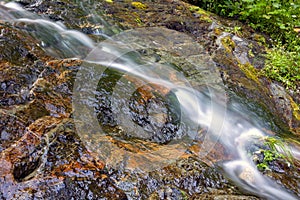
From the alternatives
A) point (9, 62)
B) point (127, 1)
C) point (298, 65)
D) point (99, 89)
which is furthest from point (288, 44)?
point (9, 62)

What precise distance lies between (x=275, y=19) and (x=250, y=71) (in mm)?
2745

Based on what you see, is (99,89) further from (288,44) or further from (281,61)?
(288,44)

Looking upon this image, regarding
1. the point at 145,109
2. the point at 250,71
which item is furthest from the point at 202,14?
the point at 145,109

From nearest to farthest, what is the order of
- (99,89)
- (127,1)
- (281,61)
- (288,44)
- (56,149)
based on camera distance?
(56,149) → (99,89) → (281,61) → (288,44) → (127,1)

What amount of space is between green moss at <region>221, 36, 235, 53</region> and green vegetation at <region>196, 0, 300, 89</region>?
831 mm

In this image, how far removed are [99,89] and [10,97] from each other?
3.26ft

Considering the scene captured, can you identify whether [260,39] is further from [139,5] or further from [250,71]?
[139,5]

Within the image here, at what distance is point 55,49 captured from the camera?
441cm

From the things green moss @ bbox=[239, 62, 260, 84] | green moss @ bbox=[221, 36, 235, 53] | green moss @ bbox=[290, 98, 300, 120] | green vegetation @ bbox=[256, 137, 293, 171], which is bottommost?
green moss @ bbox=[290, 98, 300, 120]

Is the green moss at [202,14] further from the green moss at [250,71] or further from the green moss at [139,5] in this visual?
the green moss at [250,71]

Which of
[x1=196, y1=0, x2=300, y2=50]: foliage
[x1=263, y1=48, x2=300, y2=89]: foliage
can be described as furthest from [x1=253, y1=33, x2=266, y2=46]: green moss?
[x1=263, y1=48, x2=300, y2=89]: foliage

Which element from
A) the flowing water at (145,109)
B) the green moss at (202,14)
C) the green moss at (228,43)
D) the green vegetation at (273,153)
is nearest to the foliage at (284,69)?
the green moss at (228,43)

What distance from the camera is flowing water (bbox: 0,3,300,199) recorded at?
279 cm

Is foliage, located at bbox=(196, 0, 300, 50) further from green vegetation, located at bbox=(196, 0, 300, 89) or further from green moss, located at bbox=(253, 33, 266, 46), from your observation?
green moss, located at bbox=(253, 33, 266, 46)
